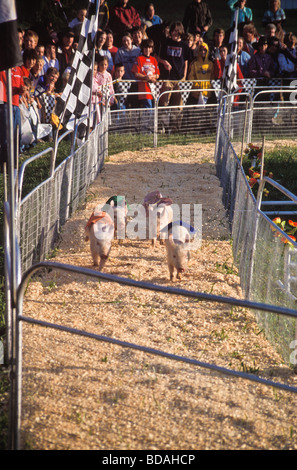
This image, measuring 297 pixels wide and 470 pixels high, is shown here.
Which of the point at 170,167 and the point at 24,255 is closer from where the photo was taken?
the point at 24,255

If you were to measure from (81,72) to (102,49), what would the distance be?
409 cm

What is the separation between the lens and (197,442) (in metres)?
3.04

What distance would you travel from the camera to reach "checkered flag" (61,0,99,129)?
316 inches

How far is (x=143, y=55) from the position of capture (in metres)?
12.2

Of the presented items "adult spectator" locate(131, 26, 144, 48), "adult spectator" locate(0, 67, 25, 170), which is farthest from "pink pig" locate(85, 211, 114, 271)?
"adult spectator" locate(131, 26, 144, 48)

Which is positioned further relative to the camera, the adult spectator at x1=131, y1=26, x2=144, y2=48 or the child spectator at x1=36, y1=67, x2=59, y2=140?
the adult spectator at x1=131, y1=26, x2=144, y2=48

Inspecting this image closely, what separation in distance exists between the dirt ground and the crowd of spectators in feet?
16.5

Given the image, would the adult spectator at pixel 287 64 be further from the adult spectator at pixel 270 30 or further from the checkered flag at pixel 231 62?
the checkered flag at pixel 231 62

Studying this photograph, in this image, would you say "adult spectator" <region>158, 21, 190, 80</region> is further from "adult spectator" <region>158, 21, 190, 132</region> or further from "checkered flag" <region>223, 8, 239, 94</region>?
"checkered flag" <region>223, 8, 239, 94</region>

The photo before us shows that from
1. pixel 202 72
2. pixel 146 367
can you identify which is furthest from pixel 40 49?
pixel 146 367

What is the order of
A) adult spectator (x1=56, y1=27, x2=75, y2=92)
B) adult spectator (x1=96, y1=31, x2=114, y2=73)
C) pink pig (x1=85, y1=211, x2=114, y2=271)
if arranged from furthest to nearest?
adult spectator (x1=56, y1=27, x2=75, y2=92) → adult spectator (x1=96, y1=31, x2=114, y2=73) → pink pig (x1=85, y1=211, x2=114, y2=271)

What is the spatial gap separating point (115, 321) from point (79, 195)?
11.9 ft
